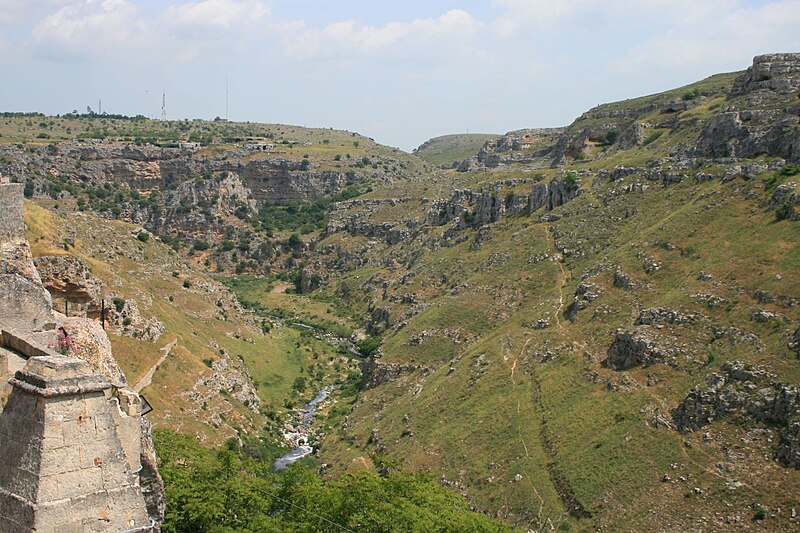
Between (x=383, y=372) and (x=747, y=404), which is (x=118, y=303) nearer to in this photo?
(x=383, y=372)

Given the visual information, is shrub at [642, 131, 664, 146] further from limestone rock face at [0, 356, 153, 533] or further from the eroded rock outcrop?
limestone rock face at [0, 356, 153, 533]

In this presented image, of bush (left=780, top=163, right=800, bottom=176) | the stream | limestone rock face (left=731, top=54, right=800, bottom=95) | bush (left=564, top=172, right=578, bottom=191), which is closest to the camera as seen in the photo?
bush (left=780, top=163, right=800, bottom=176)

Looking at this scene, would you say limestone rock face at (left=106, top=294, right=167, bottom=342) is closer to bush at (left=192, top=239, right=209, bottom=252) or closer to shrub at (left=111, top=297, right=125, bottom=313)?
shrub at (left=111, top=297, right=125, bottom=313)

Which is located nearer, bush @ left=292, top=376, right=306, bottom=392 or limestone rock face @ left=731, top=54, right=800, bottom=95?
limestone rock face @ left=731, top=54, right=800, bottom=95

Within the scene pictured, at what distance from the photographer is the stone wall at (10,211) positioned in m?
37.9

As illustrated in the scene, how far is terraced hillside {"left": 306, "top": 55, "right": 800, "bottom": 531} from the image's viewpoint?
44.0 meters

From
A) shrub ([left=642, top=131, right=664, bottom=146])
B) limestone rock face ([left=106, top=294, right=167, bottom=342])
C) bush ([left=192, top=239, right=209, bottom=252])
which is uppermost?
shrub ([left=642, top=131, right=664, bottom=146])

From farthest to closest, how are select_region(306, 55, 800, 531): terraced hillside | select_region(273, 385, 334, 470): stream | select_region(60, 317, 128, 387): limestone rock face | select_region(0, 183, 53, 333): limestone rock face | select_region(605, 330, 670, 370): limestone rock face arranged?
select_region(273, 385, 334, 470): stream, select_region(605, 330, 670, 370): limestone rock face, select_region(306, 55, 800, 531): terraced hillside, select_region(0, 183, 53, 333): limestone rock face, select_region(60, 317, 128, 387): limestone rock face

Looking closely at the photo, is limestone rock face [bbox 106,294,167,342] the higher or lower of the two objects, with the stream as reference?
higher

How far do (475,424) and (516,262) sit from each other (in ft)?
84.0

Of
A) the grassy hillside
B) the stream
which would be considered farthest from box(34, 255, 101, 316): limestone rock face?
the stream

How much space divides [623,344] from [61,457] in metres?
43.3

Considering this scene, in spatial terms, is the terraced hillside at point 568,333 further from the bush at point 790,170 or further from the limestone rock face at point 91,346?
the limestone rock face at point 91,346

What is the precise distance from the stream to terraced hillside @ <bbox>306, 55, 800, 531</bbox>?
2.32m
